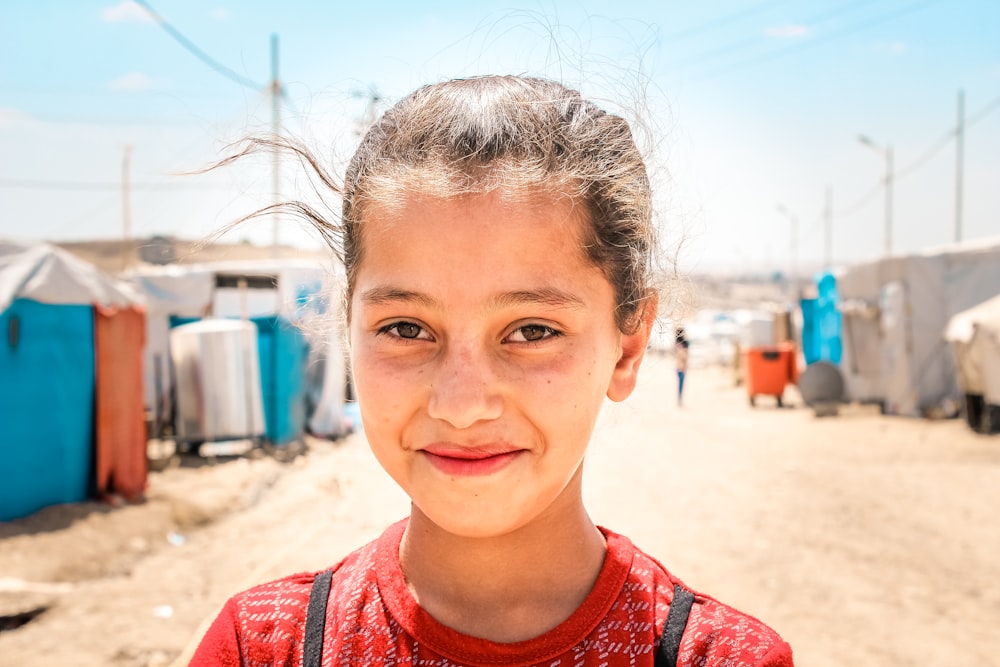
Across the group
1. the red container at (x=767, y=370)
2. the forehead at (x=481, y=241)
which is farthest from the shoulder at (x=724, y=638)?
the red container at (x=767, y=370)

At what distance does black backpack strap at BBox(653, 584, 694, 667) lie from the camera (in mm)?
1195

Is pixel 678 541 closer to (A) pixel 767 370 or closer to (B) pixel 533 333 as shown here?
(B) pixel 533 333

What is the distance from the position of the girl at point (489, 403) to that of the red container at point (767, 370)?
16.0m

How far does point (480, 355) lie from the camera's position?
1.17m

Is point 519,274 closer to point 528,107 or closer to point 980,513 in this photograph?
point 528,107

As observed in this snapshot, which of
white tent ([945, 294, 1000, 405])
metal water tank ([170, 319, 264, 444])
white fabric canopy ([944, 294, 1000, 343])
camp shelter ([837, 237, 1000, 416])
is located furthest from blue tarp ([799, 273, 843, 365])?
metal water tank ([170, 319, 264, 444])

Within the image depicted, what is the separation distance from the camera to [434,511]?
1.20 m

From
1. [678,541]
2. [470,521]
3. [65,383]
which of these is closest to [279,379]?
[65,383]

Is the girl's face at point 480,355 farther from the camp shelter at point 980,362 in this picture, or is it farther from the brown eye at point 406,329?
the camp shelter at point 980,362

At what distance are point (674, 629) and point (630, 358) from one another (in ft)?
1.58

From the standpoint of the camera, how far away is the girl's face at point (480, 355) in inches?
46.2

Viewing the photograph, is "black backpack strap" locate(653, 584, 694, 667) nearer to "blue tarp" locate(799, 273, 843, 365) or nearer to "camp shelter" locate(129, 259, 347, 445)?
"camp shelter" locate(129, 259, 347, 445)

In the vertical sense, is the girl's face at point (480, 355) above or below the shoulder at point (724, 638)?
above

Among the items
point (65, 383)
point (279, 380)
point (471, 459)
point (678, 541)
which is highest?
point (471, 459)
